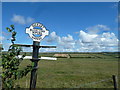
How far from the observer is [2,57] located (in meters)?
2.62

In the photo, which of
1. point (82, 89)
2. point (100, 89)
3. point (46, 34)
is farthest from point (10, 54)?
point (100, 89)

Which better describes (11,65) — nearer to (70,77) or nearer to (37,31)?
(37,31)

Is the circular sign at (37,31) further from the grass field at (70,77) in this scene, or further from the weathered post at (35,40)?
the grass field at (70,77)

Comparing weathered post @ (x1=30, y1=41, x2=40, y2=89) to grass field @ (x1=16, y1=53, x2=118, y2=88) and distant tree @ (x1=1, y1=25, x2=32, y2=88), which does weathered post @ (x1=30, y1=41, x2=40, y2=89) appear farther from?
grass field @ (x1=16, y1=53, x2=118, y2=88)

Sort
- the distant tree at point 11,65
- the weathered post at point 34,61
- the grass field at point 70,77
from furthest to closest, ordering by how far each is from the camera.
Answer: the grass field at point 70,77 < the weathered post at point 34,61 < the distant tree at point 11,65

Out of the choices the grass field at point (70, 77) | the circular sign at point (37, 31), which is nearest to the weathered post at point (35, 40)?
the circular sign at point (37, 31)

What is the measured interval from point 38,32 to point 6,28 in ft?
2.06

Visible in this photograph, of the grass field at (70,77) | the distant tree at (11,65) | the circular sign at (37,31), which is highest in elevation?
the circular sign at (37,31)

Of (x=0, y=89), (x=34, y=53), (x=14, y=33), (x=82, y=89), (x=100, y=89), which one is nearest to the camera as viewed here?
(x=0, y=89)

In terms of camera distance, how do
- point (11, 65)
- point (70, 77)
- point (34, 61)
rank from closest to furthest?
1. point (11, 65)
2. point (34, 61)
3. point (70, 77)

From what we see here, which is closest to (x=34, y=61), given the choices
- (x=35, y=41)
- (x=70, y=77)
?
(x=35, y=41)

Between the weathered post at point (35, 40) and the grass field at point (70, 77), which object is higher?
the weathered post at point (35, 40)

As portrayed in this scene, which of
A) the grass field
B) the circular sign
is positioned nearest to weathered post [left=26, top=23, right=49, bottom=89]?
the circular sign

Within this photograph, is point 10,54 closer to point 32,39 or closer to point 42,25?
point 32,39
